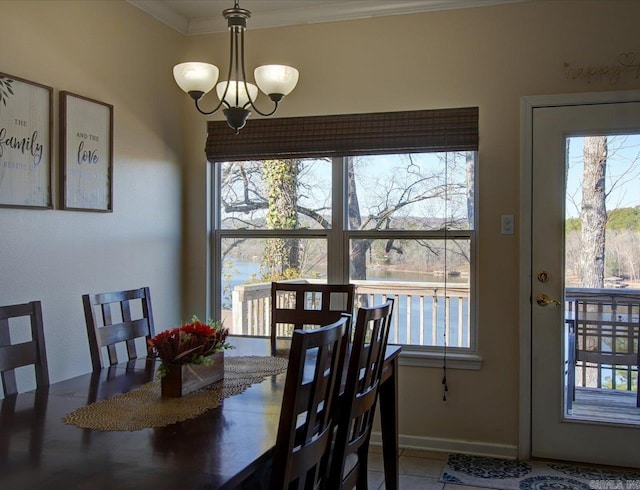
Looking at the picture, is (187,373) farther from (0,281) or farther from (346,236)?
(346,236)

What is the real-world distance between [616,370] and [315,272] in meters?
1.83

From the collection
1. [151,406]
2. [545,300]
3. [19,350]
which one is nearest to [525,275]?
[545,300]

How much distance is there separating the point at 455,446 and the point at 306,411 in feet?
7.33

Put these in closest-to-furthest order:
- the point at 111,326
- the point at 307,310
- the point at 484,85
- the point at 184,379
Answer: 1. the point at 184,379
2. the point at 111,326
3. the point at 307,310
4. the point at 484,85

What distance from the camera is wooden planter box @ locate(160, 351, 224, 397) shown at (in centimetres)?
199

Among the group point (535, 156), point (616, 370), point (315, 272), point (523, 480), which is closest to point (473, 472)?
point (523, 480)

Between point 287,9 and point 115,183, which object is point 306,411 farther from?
point 287,9

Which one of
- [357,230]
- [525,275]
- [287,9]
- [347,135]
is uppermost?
[287,9]

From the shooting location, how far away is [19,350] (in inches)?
85.9

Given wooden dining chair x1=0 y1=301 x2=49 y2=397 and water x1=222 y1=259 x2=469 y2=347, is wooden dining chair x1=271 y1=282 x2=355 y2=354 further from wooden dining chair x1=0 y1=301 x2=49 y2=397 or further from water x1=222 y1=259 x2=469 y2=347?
wooden dining chair x1=0 y1=301 x2=49 y2=397

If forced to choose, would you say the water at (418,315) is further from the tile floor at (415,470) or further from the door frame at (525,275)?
the tile floor at (415,470)

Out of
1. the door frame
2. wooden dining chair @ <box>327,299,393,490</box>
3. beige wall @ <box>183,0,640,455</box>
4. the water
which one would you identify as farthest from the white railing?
wooden dining chair @ <box>327,299,393,490</box>

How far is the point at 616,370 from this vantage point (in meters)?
3.39

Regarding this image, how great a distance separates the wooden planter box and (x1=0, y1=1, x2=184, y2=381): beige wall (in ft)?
3.82
